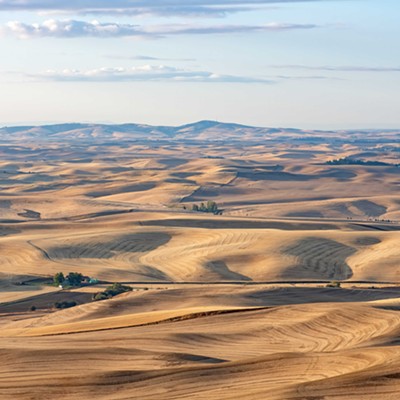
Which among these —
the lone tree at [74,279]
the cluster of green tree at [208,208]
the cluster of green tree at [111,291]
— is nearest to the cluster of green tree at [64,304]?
the cluster of green tree at [111,291]

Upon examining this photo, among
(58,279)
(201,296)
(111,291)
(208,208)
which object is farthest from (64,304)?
(208,208)

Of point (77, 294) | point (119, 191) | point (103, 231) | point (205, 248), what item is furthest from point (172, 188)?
point (77, 294)

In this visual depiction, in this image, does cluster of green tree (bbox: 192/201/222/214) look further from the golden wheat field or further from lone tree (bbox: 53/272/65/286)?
lone tree (bbox: 53/272/65/286)

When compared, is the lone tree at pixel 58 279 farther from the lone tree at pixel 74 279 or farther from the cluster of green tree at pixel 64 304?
the cluster of green tree at pixel 64 304

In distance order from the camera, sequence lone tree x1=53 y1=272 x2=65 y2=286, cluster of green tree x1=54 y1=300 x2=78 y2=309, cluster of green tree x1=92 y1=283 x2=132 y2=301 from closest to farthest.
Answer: cluster of green tree x1=54 y1=300 x2=78 y2=309
cluster of green tree x1=92 y1=283 x2=132 y2=301
lone tree x1=53 y1=272 x2=65 y2=286

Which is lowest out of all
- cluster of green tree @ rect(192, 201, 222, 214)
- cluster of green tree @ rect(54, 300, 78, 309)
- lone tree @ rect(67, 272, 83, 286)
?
cluster of green tree @ rect(192, 201, 222, 214)

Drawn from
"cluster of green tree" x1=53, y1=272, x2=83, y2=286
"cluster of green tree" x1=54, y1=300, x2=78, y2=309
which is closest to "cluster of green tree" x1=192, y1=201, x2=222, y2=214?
"cluster of green tree" x1=53, y1=272, x2=83, y2=286

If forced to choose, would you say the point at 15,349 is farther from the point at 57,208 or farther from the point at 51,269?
the point at 57,208

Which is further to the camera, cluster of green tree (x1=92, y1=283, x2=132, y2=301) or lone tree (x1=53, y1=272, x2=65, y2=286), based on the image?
lone tree (x1=53, y1=272, x2=65, y2=286)

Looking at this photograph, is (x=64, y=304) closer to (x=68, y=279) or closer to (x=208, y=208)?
(x=68, y=279)
